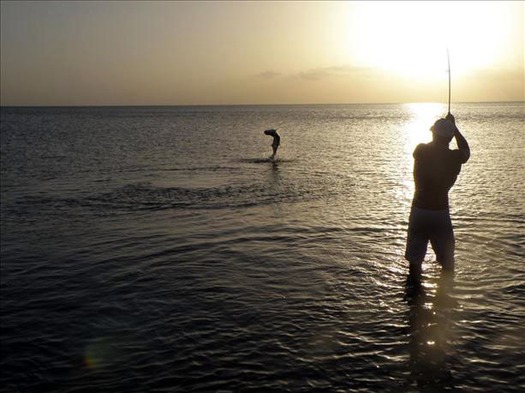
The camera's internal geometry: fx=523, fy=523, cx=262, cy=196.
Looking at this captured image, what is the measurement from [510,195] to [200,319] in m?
14.0

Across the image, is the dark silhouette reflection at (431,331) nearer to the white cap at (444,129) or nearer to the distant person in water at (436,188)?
the distant person in water at (436,188)

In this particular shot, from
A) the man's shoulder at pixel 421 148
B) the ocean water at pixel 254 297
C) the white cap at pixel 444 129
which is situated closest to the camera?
the ocean water at pixel 254 297

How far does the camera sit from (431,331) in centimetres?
743

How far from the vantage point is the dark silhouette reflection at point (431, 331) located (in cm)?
623

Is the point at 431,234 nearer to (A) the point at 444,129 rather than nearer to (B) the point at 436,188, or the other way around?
(B) the point at 436,188

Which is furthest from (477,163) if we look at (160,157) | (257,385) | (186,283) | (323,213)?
(257,385)

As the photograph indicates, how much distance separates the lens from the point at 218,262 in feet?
36.2

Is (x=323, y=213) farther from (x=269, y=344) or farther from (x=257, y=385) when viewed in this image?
(x=257, y=385)

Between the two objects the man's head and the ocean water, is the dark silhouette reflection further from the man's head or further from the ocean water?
the man's head

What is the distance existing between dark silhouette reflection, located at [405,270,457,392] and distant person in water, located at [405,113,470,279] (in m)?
0.50

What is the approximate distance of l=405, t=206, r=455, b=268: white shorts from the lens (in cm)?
853

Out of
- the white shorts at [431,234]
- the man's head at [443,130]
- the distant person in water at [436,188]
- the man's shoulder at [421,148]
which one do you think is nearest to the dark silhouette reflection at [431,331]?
the white shorts at [431,234]

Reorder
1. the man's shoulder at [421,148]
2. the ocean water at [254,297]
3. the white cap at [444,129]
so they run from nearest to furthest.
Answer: the ocean water at [254,297] → the white cap at [444,129] → the man's shoulder at [421,148]

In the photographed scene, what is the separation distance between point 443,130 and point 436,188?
94 centimetres
